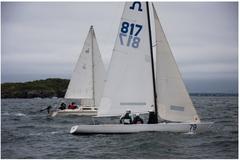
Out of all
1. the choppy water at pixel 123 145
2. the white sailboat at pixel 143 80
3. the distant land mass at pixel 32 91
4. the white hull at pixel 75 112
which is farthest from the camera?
the distant land mass at pixel 32 91

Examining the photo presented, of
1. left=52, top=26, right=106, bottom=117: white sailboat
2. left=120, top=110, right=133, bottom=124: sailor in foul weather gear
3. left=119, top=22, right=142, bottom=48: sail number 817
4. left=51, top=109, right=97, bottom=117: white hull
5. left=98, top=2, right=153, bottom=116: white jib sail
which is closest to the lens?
left=120, top=110, right=133, bottom=124: sailor in foul weather gear

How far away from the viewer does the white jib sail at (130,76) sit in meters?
23.7

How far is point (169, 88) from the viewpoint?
24.0m

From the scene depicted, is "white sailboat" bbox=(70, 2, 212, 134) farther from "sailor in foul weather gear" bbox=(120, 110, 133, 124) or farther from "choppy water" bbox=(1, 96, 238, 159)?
"choppy water" bbox=(1, 96, 238, 159)

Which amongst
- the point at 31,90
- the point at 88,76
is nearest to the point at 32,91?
the point at 31,90

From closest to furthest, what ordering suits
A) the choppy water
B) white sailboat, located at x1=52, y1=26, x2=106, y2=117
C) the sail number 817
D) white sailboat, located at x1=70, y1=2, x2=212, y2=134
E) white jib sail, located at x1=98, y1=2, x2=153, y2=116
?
the choppy water → the sail number 817 → white sailboat, located at x1=70, y1=2, x2=212, y2=134 → white jib sail, located at x1=98, y1=2, x2=153, y2=116 → white sailboat, located at x1=52, y1=26, x2=106, y2=117

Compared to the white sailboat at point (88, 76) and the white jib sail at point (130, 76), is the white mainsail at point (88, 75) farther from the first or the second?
the white jib sail at point (130, 76)

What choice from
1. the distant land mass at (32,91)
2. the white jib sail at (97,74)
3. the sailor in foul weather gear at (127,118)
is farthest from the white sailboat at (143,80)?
the distant land mass at (32,91)

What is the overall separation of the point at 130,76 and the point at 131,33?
2234 mm

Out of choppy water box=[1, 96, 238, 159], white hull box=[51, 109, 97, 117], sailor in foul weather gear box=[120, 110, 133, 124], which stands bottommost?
choppy water box=[1, 96, 238, 159]

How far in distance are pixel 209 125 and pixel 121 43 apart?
618 centimetres

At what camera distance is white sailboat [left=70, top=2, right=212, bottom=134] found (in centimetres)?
2356

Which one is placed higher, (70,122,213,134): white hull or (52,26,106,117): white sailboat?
(52,26,106,117): white sailboat

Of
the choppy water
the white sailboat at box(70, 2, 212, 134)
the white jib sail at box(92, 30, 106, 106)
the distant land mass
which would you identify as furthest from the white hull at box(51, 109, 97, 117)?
the distant land mass
